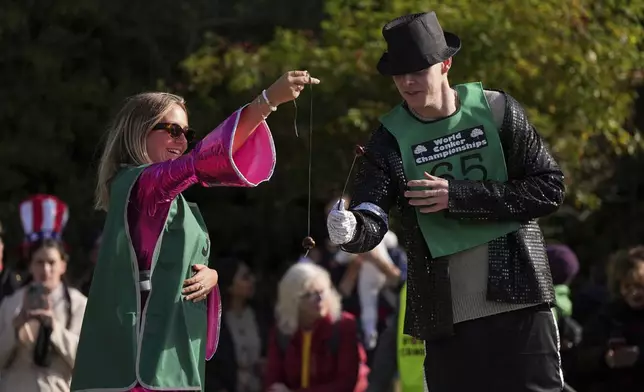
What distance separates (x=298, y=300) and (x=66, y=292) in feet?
5.06

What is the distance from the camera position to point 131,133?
16.9 feet

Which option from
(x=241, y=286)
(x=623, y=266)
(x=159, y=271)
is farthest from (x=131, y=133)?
(x=241, y=286)

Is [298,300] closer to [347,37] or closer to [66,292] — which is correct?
[66,292]

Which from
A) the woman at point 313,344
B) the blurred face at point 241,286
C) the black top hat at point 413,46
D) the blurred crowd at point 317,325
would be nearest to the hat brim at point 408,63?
the black top hat at point 413,46

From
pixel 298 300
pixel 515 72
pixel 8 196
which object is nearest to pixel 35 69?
pixel 8 196

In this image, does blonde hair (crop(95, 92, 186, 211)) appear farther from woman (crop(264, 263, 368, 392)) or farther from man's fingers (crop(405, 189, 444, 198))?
→ woman (crop(264, 263, 368, 392))

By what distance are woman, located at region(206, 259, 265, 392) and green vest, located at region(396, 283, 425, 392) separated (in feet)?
9.06

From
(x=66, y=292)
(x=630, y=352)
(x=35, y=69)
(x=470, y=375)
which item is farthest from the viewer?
(x=35, y=69)

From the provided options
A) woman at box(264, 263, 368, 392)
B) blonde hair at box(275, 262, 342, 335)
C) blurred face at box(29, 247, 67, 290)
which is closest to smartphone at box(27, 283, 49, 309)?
blurred face at box(29, 247, 67, 290)

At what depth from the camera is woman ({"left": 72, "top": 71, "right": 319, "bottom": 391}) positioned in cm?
477

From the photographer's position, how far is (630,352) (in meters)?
8.40

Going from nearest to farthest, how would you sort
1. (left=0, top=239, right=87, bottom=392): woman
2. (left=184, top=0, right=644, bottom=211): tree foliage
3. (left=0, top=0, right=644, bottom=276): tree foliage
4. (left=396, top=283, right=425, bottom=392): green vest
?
(left=396, top=283, right=425, bottom=392): green vest → (left=0, top=239, right=87, bottom=392): woman → (left=184, top=0, right=644, bottom=211): tree foliage → (left=0, top=0, right=644, bottom=276): tree foliage

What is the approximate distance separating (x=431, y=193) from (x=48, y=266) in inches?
148

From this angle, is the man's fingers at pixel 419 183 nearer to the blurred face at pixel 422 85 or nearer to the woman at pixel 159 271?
the blurred face at pixel 422 85
